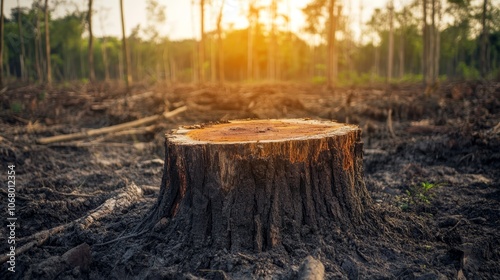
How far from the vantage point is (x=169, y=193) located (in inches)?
129

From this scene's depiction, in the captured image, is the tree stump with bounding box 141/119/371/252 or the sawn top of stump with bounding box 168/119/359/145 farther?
the sawn top of stump with bounding box 168/119/359/145

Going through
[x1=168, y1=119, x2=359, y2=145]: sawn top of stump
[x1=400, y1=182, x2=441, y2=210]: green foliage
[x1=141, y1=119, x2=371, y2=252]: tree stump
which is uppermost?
[x1=168, y1=119, x2=359, y2=145]: sawn top of stump

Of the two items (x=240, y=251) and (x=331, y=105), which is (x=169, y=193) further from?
(x=331, y=105)

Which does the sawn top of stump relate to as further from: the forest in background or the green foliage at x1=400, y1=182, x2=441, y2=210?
the forest in background

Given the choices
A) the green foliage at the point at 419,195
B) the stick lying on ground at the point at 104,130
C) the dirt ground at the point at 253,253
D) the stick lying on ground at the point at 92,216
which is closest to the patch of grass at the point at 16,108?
the dirt ground at the point at 253,253

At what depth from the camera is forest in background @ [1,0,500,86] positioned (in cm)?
2220

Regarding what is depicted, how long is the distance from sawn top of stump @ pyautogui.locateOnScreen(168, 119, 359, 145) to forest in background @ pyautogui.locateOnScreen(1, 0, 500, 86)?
12.6 m

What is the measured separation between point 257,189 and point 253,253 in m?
0.51

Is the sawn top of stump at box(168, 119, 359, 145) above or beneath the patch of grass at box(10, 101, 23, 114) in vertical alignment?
beneath

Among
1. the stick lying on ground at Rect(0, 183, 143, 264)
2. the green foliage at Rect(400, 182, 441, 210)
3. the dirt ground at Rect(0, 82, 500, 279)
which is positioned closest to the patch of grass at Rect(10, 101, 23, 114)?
the dirt ground at Rect(0, 82, 500, 279)

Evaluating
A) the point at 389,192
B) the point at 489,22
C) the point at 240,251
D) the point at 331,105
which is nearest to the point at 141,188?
the point at 240,251

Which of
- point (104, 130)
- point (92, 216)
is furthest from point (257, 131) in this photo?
point (104, 130)

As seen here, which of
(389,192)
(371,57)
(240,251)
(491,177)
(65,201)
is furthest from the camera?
(371,57)

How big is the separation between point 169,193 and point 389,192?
298cm
